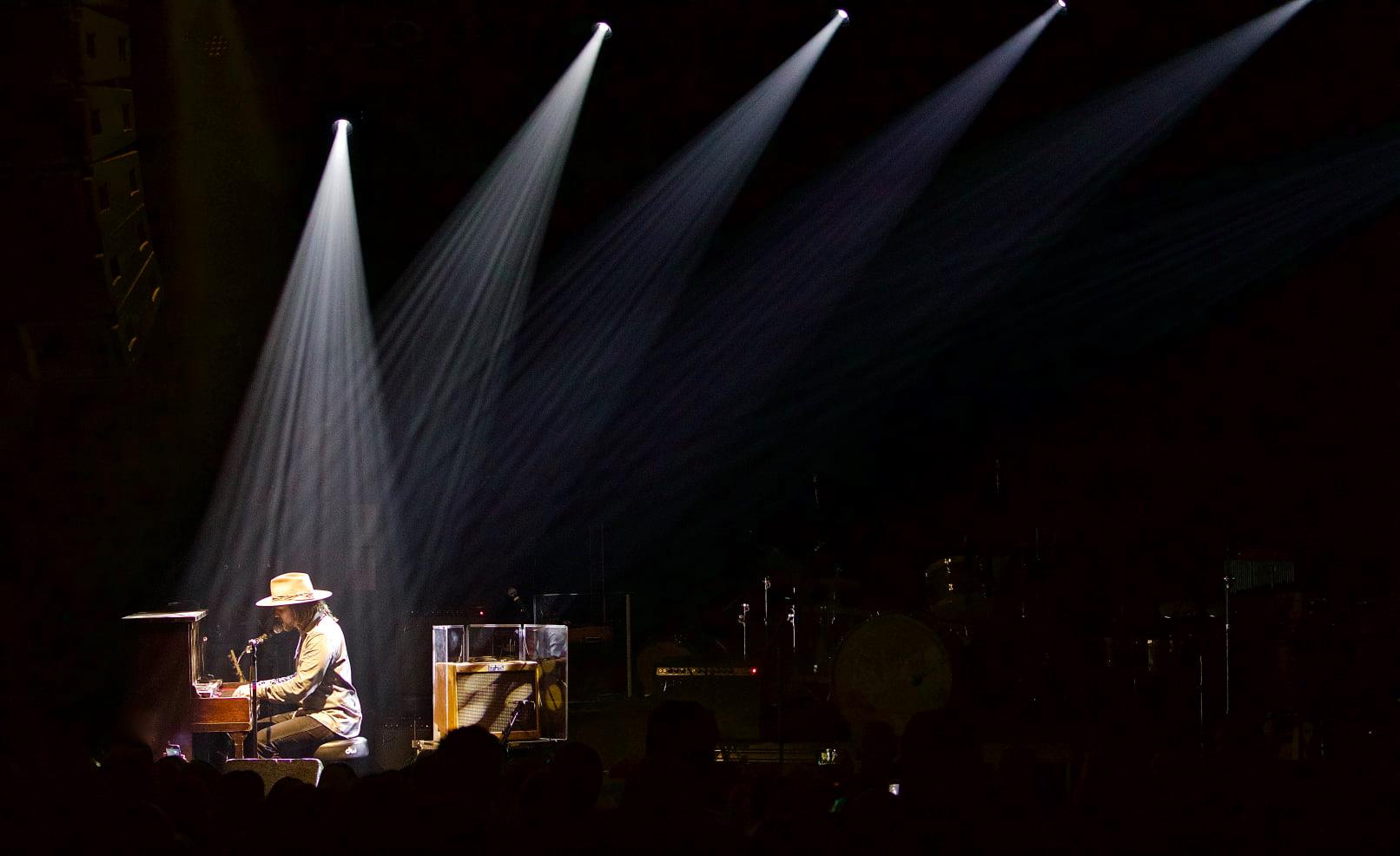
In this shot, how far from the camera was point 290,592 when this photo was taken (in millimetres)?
8008

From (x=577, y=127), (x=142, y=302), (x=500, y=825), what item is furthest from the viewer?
(x=577, y=127)

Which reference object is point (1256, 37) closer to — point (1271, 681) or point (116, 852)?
point (1271, 681)

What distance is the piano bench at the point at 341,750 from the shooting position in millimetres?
7535

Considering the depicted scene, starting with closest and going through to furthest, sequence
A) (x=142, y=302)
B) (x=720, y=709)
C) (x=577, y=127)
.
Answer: (x=142, y=302), (x=720, y=709), (x=577, y=127)

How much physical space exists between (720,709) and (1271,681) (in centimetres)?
349

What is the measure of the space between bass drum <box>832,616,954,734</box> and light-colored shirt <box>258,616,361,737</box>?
2.91 metres

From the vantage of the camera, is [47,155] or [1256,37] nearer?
[47,155]

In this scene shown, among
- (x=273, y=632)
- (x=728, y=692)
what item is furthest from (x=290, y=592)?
(x=728, y=692)

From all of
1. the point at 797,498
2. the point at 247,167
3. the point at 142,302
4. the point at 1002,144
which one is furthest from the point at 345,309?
the point at 1002,144

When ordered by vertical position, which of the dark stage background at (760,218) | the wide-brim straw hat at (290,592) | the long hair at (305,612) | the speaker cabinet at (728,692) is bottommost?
the speaker cabinet at (728,692)

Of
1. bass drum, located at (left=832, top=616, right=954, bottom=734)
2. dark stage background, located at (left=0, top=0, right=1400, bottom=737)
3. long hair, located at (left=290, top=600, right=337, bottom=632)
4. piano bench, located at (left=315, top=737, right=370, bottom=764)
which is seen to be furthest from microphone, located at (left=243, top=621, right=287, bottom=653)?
bass drum, located at (left=832, top=616, right=954, bottom=734)

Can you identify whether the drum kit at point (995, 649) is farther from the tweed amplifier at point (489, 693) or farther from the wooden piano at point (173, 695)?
the wooden piano at point (173, 695)

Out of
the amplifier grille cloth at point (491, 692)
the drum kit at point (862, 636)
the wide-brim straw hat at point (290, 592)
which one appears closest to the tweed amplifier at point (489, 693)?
the amplifier grille cloth at point (491, 692)

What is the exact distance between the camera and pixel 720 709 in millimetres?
8180
